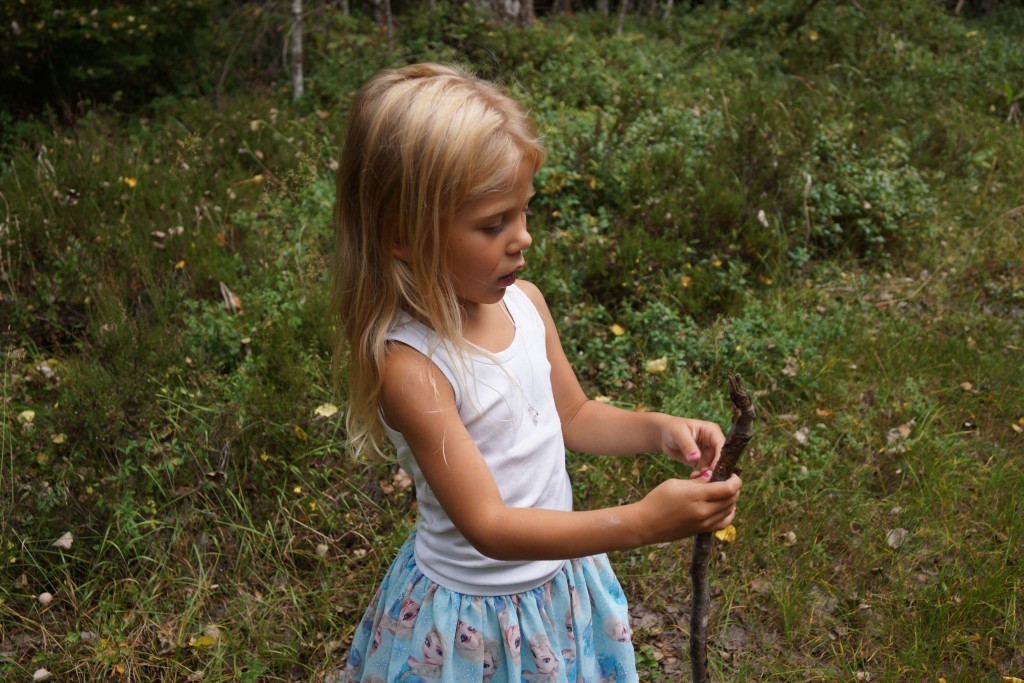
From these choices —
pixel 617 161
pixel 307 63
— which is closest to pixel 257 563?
pixel 617 161

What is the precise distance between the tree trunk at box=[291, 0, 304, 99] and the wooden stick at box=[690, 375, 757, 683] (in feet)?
16.5

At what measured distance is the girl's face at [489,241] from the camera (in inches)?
69.2

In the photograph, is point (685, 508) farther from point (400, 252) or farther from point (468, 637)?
point (400, 252)

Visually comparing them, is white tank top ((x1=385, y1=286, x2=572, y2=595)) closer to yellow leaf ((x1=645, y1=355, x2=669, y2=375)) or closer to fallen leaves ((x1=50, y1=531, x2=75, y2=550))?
fallen leaves ((x1=50, y1=531, x2=75, y2=550))

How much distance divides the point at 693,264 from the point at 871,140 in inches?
70.8

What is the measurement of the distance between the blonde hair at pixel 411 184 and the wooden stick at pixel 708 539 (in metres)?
0.58

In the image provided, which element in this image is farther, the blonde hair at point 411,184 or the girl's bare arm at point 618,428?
the girl's bare arm at point 618,428

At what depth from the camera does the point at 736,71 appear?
6.88 metres

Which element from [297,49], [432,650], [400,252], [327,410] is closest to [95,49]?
[297,49]

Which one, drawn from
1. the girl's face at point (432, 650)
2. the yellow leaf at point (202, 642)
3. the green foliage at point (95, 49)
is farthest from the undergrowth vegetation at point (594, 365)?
the girl's face at point (432, 650)

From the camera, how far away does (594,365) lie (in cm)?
390

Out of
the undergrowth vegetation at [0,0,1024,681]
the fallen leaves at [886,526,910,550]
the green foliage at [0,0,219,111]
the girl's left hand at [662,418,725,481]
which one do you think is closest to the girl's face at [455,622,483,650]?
the girl's left hand at [662,418,725,481]

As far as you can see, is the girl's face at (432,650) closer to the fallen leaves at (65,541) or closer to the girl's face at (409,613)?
the girl's face at (409,613)

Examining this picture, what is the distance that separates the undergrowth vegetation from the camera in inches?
115
